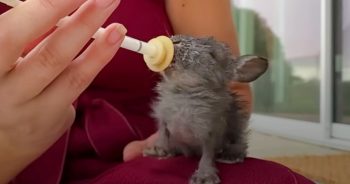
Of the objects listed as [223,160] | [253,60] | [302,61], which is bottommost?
[302,61]

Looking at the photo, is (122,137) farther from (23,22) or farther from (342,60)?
(342,60)

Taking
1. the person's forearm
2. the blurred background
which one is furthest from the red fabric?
the blurred background

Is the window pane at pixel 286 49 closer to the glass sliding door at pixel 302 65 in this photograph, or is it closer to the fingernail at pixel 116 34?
the glass sliding door at pixel 302 65

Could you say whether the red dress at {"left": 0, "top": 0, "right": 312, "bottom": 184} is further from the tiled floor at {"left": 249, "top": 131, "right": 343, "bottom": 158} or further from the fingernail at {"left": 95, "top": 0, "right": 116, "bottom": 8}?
the tiled floor at {"left": 249, "top": 131, "right": 343, "bottom": 158}

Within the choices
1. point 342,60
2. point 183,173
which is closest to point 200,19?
point 183,173

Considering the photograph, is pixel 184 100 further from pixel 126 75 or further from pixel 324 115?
pixel 324 115

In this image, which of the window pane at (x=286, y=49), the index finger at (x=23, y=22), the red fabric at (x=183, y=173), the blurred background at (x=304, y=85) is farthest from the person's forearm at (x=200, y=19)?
the window pane at (x=286, y=49)

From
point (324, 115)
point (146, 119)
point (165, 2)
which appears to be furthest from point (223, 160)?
point (324, 115)

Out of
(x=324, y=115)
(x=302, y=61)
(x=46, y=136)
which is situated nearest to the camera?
(x=46, y=136)
